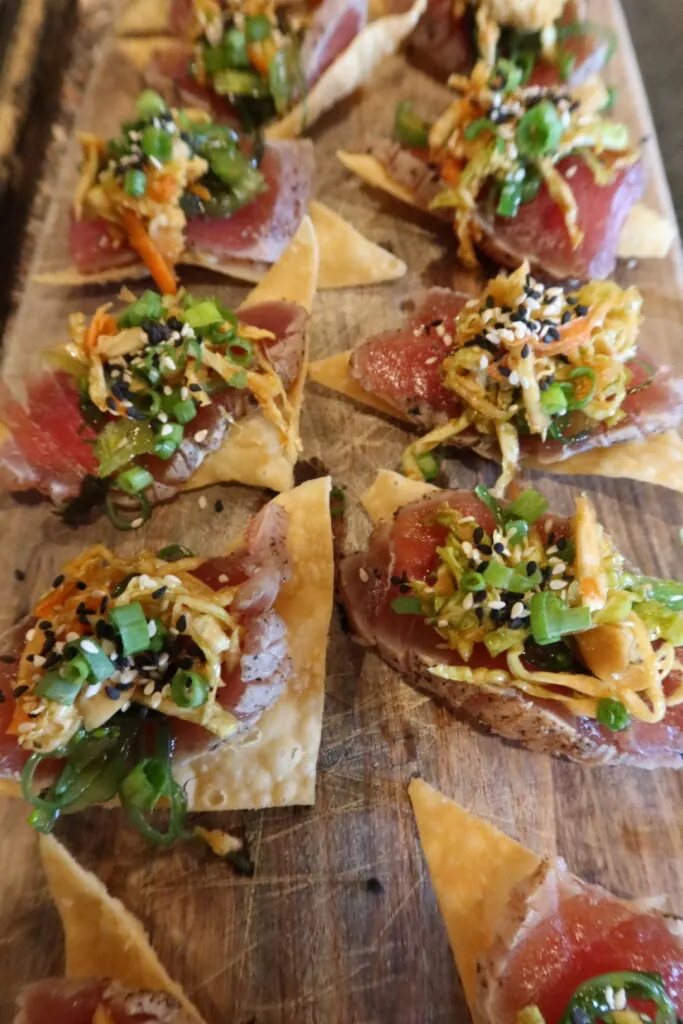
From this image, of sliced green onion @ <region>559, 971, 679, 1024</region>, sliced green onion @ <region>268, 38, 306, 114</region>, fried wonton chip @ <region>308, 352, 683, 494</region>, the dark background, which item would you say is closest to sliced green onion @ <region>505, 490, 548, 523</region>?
fried wonton chip @ <region>308, 352, 683, 494</region>

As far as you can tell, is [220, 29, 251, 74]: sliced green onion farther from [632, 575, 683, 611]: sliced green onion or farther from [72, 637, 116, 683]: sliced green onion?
[632, 575, 683, 611]: sliced green onion

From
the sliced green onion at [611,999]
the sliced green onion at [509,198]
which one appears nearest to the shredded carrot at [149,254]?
the sliced green onion at [509,198]

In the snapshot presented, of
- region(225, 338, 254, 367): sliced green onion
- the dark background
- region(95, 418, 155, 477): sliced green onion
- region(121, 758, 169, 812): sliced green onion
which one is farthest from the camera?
the dark background

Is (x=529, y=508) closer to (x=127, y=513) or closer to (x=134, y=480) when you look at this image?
(x=134, y=480)

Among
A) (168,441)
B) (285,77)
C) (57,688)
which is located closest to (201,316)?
(168,441)

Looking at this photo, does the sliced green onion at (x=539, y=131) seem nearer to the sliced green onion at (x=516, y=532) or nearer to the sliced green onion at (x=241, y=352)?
the sliced green onion at (x=241, y=352)

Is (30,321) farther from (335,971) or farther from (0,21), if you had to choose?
(335,971)
